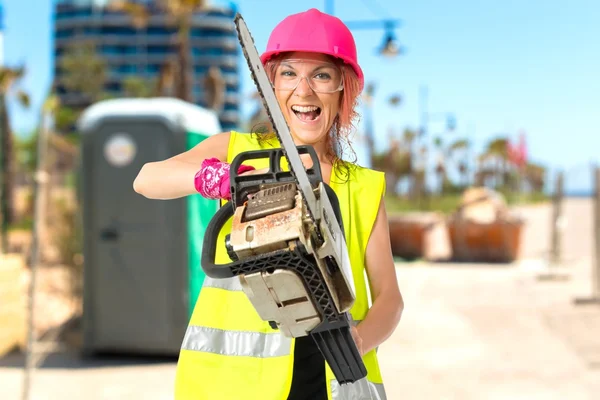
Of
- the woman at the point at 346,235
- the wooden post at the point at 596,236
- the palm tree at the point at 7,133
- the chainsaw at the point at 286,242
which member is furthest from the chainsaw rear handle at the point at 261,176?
the palm tree at the point at 7,133

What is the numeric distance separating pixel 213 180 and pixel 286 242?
32 cm

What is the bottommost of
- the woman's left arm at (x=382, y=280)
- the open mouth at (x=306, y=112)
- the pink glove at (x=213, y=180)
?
the woman's left arm at (x=382, y=280)

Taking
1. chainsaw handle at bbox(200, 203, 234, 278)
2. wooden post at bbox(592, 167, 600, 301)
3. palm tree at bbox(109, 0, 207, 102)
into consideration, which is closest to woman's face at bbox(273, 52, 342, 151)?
chainsaw handle at bbox(200, 203, 234, 278)

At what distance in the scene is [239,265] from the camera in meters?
1.17

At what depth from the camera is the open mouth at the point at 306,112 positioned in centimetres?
156

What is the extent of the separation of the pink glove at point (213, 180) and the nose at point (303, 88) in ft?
0.78

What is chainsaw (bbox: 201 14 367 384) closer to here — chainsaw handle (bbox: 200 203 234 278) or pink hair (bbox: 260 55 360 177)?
chainsaw handle (bbox: 200 203 234 278)

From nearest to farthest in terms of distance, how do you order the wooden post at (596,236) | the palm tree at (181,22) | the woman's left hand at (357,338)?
1. the woman's left hand at (357,338)
2. the wooden post at (596,236)
3. the palm tree at (181,22)

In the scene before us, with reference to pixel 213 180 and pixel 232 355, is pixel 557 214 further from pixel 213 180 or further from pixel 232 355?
pixel 213 180

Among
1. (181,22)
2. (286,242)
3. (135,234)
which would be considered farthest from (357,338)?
(181,22)

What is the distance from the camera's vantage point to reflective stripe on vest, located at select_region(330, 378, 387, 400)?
1.52 meters

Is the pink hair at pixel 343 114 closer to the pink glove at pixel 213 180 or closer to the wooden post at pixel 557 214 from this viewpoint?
the pink glove at pixel 213 180

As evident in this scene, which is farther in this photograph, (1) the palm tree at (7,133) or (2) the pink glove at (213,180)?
(1) the palm tree at (7,133)

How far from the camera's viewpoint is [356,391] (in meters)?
1.54
